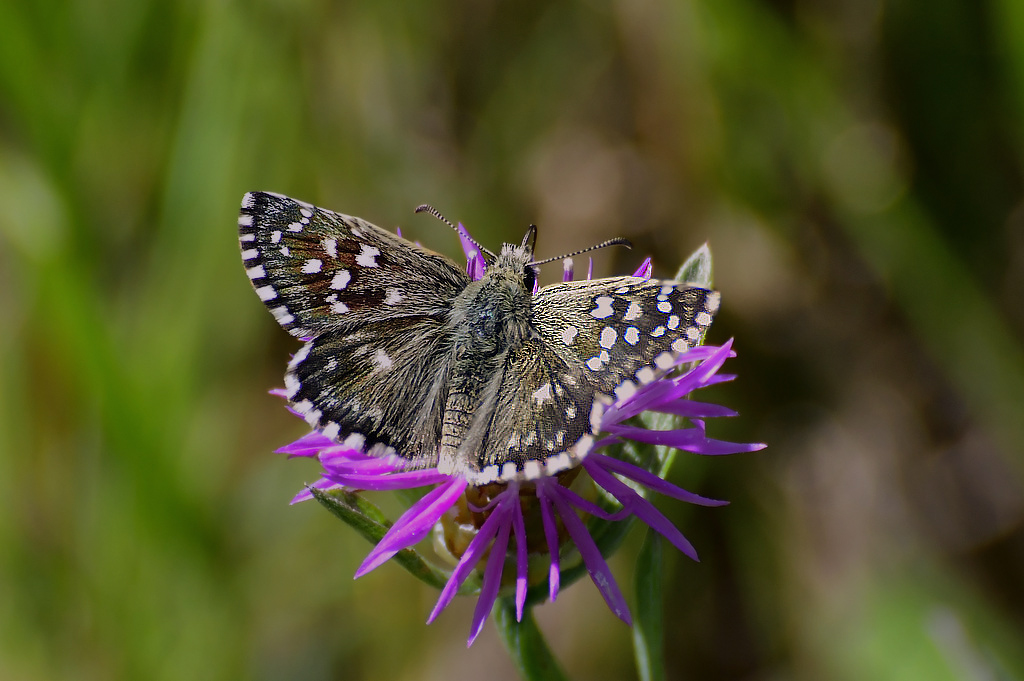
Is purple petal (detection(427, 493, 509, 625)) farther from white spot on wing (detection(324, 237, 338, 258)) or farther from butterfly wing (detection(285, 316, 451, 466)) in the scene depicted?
white spot on wing (detection(324, 237, 338, 258))

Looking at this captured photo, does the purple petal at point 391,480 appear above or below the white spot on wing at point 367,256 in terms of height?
below

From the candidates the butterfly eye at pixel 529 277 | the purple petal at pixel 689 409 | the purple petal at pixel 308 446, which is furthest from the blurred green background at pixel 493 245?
the butterfly eye at pixel 529 277

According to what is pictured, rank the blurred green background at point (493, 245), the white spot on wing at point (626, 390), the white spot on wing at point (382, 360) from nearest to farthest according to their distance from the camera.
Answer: the white spot on wing at point (626, 390), the white spot on wing at point (382, 360), the blurred green background at point (493, 245)

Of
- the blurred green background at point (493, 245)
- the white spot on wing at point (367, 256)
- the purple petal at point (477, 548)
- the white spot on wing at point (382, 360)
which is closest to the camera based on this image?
the purple petal at point (477, 548)

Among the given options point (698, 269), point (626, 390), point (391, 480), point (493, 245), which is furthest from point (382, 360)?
point (493, 245)

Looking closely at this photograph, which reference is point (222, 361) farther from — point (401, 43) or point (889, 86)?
point (889, 86)

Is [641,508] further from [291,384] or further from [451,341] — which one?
[291,384]

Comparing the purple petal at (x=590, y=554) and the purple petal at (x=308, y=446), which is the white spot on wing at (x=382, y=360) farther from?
the purple petal at (x=590, y=554)
